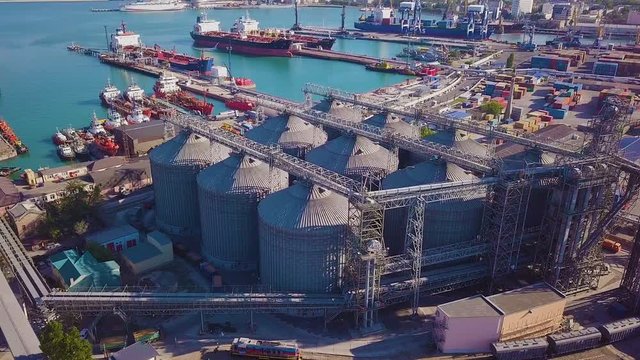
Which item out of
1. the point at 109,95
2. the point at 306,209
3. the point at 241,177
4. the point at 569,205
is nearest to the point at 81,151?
the point at 109,95

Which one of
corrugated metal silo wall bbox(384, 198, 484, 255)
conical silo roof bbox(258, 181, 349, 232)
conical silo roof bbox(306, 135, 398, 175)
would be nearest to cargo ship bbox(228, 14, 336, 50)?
conical silo roof bbox(306, 135, 398, 175)

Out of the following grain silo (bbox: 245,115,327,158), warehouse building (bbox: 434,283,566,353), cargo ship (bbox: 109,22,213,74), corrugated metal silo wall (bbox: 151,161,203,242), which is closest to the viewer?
warehouse building (bbox: 434,283,566,353)

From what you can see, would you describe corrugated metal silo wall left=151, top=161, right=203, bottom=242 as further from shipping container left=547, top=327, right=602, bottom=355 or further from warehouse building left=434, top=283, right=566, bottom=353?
shipping container left=547, top=327, right=602, bottom=355

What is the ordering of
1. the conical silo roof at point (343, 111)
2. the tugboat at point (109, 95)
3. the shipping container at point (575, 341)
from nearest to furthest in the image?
the shipping container at point (575, 341), the conical silo roof at point (343, 111), the tugboat at point (109, 95)

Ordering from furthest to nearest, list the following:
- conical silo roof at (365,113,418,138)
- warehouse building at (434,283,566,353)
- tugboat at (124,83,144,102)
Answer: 1. tugboat at (124,83,144,102)
2. conical silo roof at (365,113,418,138)
3. warehouse building at (434,283,566,353)

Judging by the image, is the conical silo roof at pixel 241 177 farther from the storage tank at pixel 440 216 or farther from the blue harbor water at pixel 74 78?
the blue harbor water at pixel 74 78

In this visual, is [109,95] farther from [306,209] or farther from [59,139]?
[306,209]

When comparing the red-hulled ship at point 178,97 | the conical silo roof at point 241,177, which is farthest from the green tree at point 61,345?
the red-hulled ship at point 178,97
